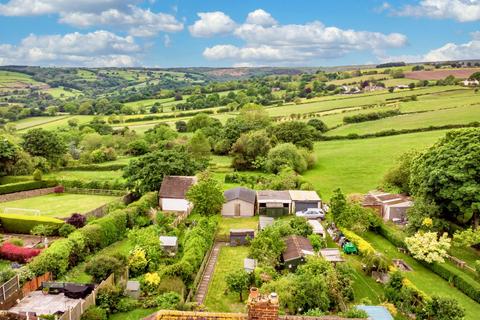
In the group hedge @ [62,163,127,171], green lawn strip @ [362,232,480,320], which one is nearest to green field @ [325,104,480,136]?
hedge @ [62,163,127,171]

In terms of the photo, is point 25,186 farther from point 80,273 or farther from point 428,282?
point 428,282

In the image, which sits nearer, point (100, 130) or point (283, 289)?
point (283, 289)

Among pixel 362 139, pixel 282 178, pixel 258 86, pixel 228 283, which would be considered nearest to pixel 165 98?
pixel 258 86

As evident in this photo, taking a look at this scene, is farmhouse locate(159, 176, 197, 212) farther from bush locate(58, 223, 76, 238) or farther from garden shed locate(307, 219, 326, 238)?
garden shed locate(307, 219, 326, 238)

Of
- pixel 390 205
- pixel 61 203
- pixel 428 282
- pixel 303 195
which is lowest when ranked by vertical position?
pixel 61 203

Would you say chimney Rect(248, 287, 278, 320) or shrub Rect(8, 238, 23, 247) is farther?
shrub Rect(8, 238, 23, 247)

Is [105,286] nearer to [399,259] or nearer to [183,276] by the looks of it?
[183,276]

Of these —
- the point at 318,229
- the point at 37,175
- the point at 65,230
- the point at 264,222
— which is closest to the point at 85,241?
the point at 65,230
